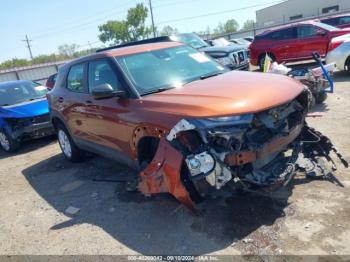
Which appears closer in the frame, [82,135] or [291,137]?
[291,137]

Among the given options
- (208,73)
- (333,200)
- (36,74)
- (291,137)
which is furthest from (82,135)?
(36,74)

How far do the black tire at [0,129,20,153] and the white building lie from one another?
137 ft

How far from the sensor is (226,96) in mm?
3668

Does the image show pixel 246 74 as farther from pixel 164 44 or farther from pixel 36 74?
pixel 36 74

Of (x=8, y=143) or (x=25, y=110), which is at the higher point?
(x=25, y=110)

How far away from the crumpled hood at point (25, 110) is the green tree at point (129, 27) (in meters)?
65.4

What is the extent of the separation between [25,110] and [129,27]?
68.2 m

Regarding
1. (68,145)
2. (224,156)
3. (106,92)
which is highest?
(106,92)

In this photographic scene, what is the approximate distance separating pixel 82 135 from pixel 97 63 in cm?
135

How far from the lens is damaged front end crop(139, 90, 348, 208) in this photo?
339cm

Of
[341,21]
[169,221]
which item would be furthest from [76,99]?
[341,21]

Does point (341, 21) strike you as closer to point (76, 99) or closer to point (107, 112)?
point (76, 99)

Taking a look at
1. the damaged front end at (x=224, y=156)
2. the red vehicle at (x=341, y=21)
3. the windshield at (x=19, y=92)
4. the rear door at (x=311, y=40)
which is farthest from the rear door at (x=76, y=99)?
the red vehicle at (x=341, y=21)

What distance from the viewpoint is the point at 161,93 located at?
167 inches
